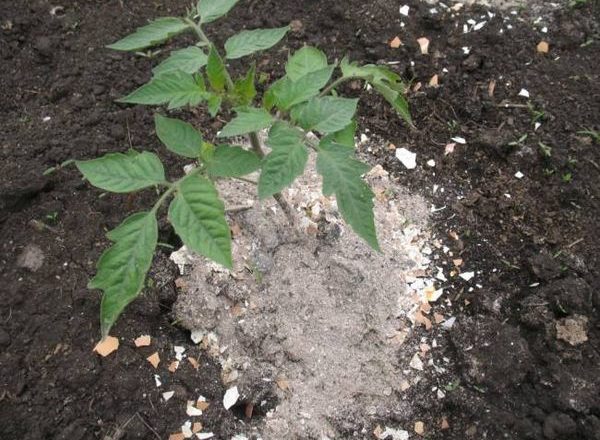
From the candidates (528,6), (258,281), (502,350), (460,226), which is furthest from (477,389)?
(528,6)

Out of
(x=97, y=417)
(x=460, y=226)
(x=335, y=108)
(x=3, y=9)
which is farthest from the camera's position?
(x=3, y=9)

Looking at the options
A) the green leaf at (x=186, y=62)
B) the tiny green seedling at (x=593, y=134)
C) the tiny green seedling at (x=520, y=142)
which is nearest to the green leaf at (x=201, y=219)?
the green leaf at (x=186, y=62)

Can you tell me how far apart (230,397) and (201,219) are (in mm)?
755

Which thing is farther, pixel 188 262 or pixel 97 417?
pixel 188 262

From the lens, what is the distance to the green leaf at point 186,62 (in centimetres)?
154

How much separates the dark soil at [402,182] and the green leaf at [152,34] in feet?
2.27

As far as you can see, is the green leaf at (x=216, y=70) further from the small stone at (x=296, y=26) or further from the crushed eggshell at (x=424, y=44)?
the crushed eggshell at (x=424, y=44)

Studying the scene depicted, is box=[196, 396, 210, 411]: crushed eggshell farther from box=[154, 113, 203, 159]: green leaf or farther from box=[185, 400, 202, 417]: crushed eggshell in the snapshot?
box=[154, 113, 203, 159]: green leaf

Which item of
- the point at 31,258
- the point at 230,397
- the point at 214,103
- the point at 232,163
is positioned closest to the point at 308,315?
the point at 230,397

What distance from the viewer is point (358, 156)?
232 cm

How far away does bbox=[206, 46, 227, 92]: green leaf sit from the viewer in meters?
1.42

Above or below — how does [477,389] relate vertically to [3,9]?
below

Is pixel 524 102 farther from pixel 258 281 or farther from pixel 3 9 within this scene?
pixel 3 9

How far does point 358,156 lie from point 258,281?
0.67 meters
